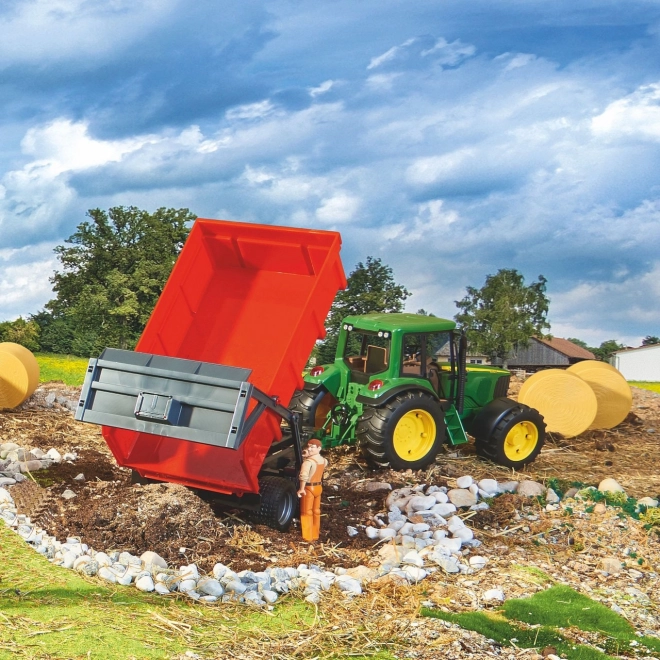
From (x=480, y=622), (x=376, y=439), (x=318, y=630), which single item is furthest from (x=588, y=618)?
(x=376, y=439)

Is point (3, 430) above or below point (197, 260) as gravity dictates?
below

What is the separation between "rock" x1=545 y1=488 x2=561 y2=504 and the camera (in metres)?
9.09

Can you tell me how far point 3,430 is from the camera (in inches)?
509

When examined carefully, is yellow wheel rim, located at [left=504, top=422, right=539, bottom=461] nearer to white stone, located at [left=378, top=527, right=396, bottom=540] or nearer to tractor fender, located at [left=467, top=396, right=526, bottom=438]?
tractor fender, located at [left=467, top=396, right=526, bottom=438]

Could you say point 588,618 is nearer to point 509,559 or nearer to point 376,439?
point 509,559

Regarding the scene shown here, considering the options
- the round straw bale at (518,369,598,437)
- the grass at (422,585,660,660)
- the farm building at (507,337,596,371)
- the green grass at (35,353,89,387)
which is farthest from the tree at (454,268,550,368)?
the grass at (422,585,660,660)

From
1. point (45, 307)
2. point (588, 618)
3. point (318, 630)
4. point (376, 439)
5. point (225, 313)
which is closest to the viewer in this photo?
point (318, 630)

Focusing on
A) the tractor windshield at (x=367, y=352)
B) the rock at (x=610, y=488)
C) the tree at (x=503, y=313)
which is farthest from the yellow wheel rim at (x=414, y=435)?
the tree at (x=503, y=313)

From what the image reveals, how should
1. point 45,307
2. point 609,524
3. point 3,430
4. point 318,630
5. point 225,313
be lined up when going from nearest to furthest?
point 318,630
point 609,524
point 225,313
point 3,430
point 45,307

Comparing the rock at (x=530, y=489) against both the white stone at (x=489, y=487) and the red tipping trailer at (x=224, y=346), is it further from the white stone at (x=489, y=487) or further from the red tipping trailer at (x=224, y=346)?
the red tipping trailer at (x=224, y=346)

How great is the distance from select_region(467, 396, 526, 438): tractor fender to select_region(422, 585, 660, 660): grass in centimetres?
438

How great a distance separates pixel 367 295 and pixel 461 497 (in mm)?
19083

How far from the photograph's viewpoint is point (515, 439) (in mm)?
11250

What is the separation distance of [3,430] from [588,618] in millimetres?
9633
